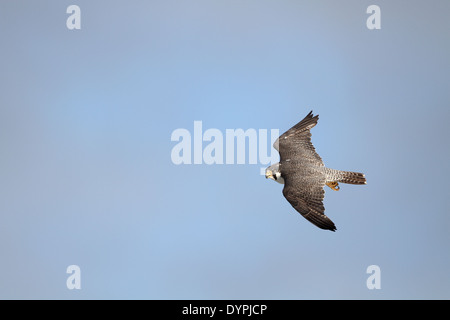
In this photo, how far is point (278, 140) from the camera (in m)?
21.8

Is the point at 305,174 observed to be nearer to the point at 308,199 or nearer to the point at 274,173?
the point at 274,173

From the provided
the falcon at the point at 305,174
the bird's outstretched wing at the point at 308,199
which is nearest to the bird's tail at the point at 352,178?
the falcon at the point at 305,174

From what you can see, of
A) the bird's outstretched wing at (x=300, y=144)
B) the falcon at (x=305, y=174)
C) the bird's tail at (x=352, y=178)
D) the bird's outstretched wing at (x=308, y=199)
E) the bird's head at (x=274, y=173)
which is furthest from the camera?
the bird's outstretched wing at (x=300, y=144)

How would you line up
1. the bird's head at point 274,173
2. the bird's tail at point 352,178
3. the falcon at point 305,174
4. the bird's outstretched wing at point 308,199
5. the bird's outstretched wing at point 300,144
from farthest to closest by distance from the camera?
the bird's outstretched wing at point 300,144, the bird's head at point 274,173, the bird's tail at point 352,178, the falcon at point 305,174, the bird's outstretched wing at point 308,199

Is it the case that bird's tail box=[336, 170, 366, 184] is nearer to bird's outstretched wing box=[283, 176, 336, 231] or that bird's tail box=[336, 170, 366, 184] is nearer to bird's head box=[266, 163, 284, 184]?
→ bird's outstretched wing box=[283, 176, 336, 231]

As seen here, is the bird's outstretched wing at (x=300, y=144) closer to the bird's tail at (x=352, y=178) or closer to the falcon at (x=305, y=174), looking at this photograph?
the falcon at (x=305, y=174)

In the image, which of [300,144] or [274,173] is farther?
[300,144]

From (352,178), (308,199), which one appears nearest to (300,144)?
(352,178)

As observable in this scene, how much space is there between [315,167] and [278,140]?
6.76 ft

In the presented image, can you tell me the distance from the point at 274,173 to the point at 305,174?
1141 millimetres

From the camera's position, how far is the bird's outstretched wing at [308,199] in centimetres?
1784

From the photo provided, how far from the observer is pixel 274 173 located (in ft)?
67.1

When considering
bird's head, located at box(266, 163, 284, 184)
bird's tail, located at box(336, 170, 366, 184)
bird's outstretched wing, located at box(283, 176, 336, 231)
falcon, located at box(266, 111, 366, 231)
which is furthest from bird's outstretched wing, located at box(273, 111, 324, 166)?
bird's outstretched wing, located at box(283, 176, 336, 231)
